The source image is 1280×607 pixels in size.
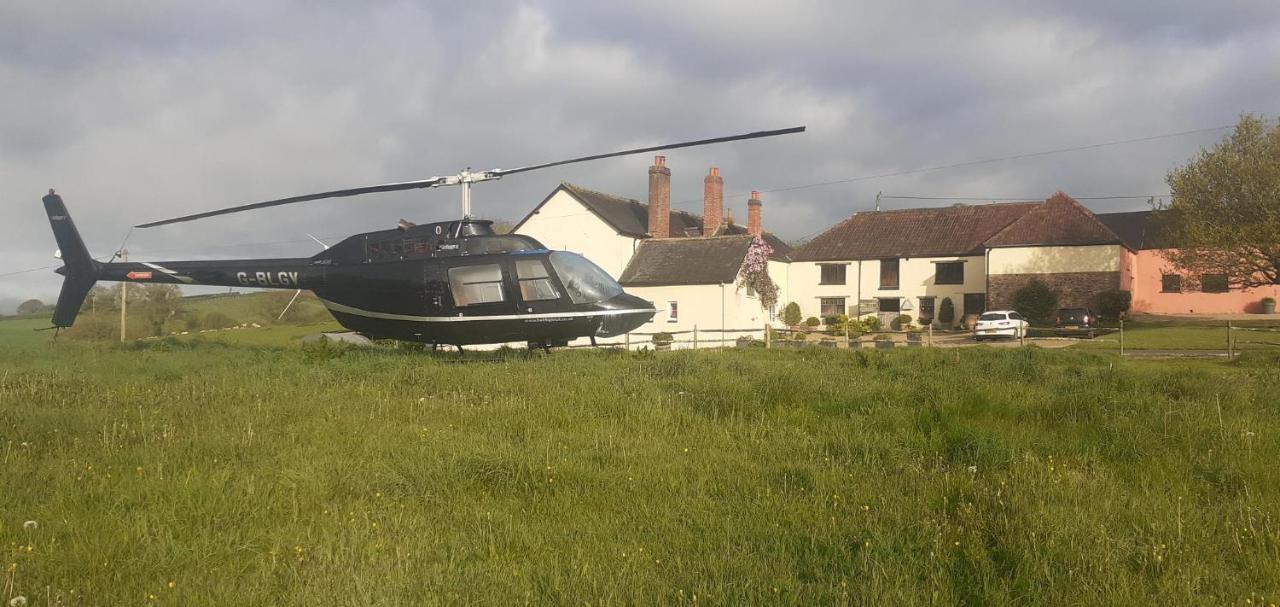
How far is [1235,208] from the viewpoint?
34625mm

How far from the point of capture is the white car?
34.6 metres

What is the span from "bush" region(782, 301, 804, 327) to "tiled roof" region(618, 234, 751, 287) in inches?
324

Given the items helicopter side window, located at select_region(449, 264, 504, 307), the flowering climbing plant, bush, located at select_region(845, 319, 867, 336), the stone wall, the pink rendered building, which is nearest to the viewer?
helicopter side window, located at select_region(449, 264, 504, 307)

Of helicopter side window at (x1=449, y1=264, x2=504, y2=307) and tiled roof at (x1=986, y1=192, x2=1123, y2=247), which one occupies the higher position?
tiled roof at (x1=986, y1=192, x2=1123, y2=247)

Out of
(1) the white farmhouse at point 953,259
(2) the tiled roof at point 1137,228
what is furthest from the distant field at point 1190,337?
(2) the tiled roof at point 1137,228

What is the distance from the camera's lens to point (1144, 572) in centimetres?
436

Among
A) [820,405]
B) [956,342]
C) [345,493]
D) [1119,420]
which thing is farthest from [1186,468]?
[956,342]

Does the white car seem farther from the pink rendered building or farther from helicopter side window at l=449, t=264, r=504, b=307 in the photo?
helicopter side window at l=449, t=264, r=504, b=307

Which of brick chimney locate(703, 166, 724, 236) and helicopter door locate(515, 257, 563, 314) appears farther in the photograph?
brick chimney locate(703, 166, 724, 236)

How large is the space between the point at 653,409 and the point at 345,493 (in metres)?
3.80

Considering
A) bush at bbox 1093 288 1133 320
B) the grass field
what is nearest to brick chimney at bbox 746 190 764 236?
bush at bbox 1093 288 1133 320

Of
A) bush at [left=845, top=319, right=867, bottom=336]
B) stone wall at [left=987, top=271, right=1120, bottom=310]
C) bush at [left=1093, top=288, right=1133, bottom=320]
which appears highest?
stone wall at [left=987, top=271, right=1120, bottom=310]

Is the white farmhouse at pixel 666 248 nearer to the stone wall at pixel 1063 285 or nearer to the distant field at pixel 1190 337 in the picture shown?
the stone wall at pixel 1063 285

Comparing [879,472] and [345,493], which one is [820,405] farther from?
[345,493]
